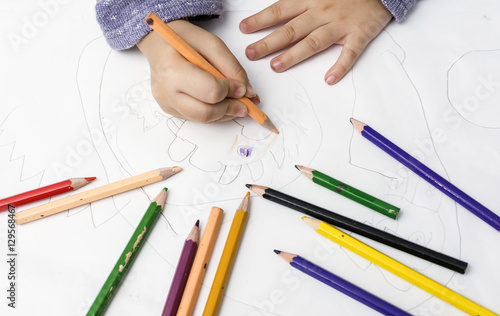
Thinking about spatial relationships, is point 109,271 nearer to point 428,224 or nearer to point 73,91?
point 73,91

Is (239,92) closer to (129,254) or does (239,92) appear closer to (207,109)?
(207,109)

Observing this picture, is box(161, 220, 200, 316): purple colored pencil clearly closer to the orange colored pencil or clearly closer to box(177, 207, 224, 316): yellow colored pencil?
box(177, 207, 224, 316): yellow colored pencil

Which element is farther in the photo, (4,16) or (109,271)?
(4,16)

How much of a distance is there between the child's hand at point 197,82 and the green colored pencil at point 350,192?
102 millimetres

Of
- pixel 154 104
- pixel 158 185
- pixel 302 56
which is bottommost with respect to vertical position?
pixel 158 185

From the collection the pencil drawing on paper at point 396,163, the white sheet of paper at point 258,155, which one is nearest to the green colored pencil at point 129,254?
the white sheet of paper at point 258,155

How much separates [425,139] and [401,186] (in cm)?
7

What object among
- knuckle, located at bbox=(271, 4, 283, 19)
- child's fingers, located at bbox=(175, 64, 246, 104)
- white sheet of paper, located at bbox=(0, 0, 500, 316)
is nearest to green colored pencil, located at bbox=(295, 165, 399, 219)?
white sheet of paper, located at bbox=(0, 0, 500, 316)

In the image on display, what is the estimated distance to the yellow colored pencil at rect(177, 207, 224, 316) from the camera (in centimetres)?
42

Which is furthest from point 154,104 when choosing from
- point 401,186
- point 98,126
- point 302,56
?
point 401,186

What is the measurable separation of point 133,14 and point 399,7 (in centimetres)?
33

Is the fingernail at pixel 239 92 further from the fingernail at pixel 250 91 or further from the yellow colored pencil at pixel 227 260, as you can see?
the yellow colored pencil at pixel 227 260

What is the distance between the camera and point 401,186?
47cm

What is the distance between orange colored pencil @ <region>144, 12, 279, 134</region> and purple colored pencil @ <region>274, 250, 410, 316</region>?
147 mm
